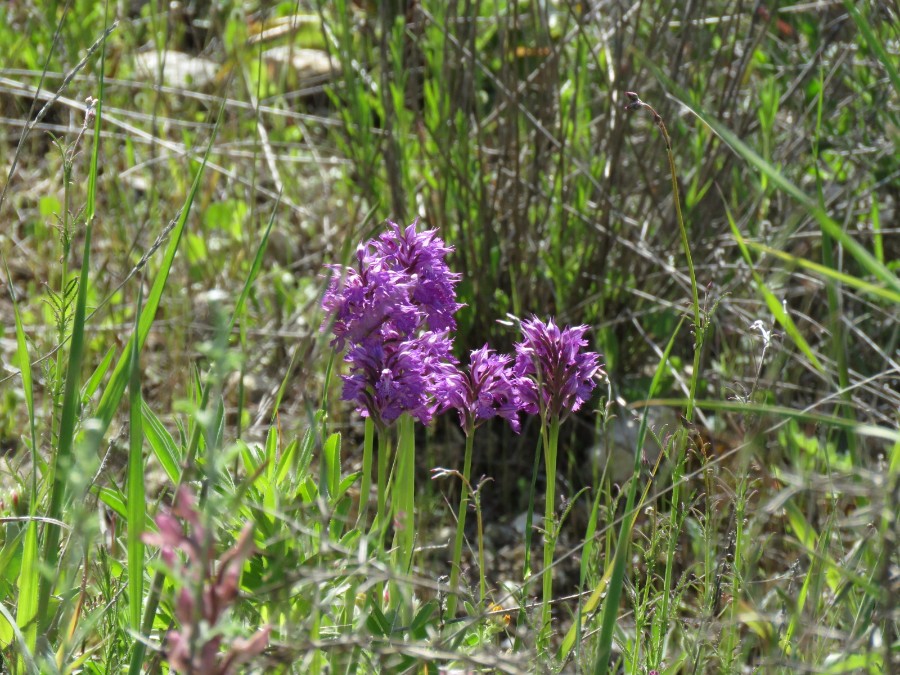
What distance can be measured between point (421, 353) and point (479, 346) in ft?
5.71

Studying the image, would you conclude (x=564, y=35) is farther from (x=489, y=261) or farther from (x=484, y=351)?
(x=484, y=351)

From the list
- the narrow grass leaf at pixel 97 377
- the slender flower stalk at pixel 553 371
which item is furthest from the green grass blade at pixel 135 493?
the slender flower stalk at pixel 553 371

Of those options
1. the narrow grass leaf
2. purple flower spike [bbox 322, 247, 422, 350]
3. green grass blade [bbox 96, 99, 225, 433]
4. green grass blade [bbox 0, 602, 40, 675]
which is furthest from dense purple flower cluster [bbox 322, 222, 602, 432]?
green grass blade [bbox 0, 602, 40, 675]

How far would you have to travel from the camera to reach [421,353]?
1.51m

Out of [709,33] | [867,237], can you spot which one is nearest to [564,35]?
[709,33]

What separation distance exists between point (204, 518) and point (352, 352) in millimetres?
649

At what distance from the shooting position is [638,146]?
3791 mm

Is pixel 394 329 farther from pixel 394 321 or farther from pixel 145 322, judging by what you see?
pixel 145 322

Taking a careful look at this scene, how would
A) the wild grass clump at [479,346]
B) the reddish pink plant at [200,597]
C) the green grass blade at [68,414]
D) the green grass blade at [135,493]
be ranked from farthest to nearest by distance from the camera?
the wild grass clump at [479,346], the green grass blade at [68,414], the green grass blade at [135,493], the reddish pink plant at [200,597]

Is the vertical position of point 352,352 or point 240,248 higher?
point 352,352

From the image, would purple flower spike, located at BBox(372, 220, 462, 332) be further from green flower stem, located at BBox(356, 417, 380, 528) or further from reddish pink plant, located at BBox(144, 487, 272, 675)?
reddish pink plant, located at BBox(144, 487, 272, 675)

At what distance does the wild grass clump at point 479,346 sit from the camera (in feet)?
4.59

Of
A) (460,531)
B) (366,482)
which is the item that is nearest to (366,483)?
(366,482)

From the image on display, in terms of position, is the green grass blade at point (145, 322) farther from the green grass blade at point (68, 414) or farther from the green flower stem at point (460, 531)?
the green flower stem at point (460, 531)
